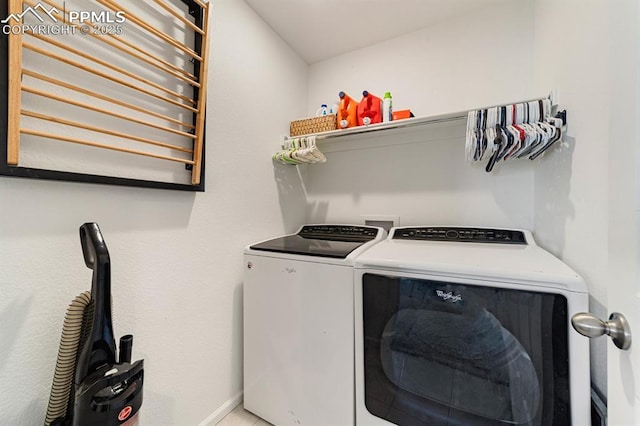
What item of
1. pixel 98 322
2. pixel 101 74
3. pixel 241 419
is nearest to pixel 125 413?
pixel 98 322

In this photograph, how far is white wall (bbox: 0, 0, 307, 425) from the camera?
744 mm

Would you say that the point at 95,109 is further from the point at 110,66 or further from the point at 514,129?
the point at 514,129

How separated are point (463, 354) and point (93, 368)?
120cm

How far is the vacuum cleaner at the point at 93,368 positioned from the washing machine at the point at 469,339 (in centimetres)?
83

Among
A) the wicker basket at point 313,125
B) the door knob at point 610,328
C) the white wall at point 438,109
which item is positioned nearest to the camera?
the door knob at point 610,328

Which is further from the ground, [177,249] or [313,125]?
[313,125]

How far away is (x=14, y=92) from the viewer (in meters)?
0.67

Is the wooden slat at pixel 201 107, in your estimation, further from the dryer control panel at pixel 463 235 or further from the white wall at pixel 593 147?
the white wall at pixel 593 147

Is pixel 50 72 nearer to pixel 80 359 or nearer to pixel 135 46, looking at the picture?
pixel 135 46

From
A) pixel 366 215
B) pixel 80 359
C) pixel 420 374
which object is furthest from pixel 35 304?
pixel 366 215

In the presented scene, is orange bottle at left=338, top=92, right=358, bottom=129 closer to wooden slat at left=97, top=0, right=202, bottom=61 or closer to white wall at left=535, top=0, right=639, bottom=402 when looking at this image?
wooden slat at left=97, top=0, right=202, bottom=61

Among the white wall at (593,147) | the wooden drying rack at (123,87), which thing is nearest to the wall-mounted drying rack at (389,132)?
the white wall at (593,147)

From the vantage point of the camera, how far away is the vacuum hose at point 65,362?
2.31ft

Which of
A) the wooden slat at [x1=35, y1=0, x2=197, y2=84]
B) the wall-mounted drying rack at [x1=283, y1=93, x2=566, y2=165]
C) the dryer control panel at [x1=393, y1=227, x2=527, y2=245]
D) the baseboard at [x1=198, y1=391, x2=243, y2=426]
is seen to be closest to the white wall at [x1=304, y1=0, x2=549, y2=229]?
the wall-mounted drying rack at [x1=283, y1=93, x2=566, y2=165]
